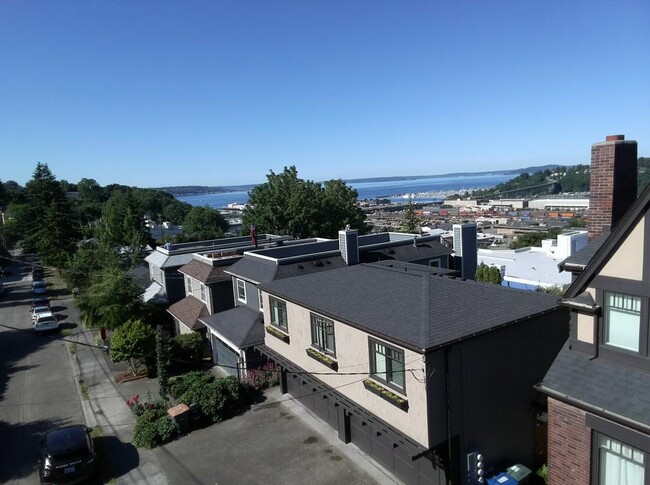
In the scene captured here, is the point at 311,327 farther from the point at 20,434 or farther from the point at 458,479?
the point at 20,434

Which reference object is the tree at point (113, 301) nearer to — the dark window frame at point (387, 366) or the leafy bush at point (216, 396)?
the leafy bush at point (216, 396)

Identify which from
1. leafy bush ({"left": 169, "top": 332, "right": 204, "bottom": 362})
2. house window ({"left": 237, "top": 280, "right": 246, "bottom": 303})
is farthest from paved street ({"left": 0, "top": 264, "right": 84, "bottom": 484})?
house window ({"left": 237, "top": 280, "right": 246, "bottom": 303})

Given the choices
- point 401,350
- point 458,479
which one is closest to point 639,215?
point 401,350

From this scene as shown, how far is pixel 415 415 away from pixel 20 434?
706 inches

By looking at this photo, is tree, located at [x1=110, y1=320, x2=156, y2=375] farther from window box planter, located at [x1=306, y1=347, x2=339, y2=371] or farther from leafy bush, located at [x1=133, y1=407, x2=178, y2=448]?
window box planter, located at [x1=306, y1=347, x2=339, y2=371]

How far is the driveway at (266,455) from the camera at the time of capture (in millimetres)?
14984

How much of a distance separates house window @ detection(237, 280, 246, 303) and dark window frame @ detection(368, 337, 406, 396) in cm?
1307

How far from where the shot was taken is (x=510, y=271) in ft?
148

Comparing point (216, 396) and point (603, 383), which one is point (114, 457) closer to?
point (216, 396)

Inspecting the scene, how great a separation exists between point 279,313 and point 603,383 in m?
13.4

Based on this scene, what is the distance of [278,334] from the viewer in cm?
1934

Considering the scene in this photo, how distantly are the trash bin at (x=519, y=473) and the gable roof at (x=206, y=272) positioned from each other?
760 inches

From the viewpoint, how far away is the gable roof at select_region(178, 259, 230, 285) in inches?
1067

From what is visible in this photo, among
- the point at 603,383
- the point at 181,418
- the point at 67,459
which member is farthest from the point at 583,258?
the point at 67,459
